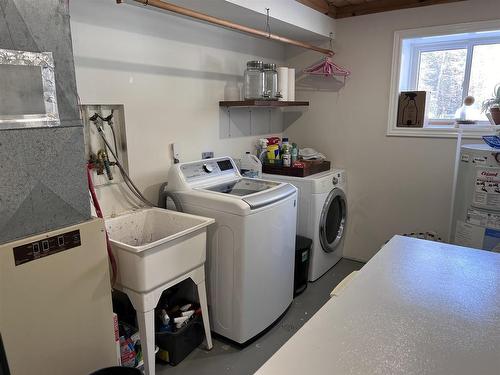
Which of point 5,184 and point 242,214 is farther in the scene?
point 242,214

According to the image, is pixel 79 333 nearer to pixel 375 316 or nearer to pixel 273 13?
pixel 375 316

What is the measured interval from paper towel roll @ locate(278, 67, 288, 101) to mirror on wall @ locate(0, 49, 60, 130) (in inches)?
79.1

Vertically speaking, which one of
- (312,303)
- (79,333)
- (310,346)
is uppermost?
(310,346)

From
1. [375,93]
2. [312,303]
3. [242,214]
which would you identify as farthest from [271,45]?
[312,303]

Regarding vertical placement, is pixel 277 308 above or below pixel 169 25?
below

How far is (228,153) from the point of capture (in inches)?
120

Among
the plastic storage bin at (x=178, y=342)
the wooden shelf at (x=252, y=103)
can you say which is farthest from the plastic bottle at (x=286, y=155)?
the plastic storage bin at (x=178, y=342)

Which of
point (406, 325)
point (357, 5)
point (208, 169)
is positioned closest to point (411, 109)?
point (357, 5)

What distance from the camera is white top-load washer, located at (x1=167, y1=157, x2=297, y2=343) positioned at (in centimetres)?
211

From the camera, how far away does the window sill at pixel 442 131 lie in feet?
9.04

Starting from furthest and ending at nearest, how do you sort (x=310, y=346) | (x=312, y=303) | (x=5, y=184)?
(x=312, y=303) → (x=5, y=184) → (x=310, y=346)

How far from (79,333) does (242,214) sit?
0.98 metres

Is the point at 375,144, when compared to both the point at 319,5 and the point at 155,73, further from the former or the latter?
the point at 155,73

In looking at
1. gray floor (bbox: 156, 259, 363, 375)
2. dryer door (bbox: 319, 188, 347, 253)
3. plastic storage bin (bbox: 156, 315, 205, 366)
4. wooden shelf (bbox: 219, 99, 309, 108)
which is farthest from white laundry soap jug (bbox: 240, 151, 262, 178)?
plastic storage bin (bbox: 156, 315, 205, 366)
